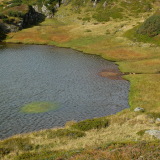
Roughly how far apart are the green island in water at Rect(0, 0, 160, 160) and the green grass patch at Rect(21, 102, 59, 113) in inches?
7.1

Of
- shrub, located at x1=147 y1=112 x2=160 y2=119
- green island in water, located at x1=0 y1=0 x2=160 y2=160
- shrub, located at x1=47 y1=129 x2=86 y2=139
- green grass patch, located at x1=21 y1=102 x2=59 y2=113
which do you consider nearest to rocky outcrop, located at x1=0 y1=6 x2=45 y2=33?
green island in water, located at x1=0 y1=0 x2=160 y2=160

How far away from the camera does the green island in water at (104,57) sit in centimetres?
2280

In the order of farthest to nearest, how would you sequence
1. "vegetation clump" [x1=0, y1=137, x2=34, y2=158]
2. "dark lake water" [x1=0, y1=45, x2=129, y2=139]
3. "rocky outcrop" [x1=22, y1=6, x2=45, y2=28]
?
1. "rocky outcrop" [x1=22, y1=6, x2=45, y2=28]
2. "dark lake water" [x1=0, y1=45, x2=129, y2=139]
3. "vegetation clump" [x1=0, y1=137, x2=34, y2=158]

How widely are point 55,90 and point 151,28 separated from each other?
65.8 m

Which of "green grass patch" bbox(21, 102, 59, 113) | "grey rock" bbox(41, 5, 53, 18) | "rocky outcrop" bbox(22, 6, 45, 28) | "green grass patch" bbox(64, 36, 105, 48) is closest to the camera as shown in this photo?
"green grass patch" bbox(21, 102, 59, 113)

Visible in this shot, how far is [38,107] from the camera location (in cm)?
4322

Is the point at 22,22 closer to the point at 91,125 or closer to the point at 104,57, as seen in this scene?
the point at 104,57

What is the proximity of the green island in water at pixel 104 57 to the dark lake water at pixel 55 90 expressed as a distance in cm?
302

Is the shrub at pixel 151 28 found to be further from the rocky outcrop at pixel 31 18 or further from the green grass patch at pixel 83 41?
the rocky outcrop at pixel 31 18

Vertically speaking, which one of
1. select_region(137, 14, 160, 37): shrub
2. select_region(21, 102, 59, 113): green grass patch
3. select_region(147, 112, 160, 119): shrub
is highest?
select_region(137, 14, 160, 37): shrub

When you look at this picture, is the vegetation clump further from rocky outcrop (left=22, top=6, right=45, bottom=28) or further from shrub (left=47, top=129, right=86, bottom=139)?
rocky outcrop (left=22, top=6, right=45, bottom=28)

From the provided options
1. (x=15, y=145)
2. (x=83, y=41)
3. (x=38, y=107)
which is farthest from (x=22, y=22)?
(x=15, y=145)

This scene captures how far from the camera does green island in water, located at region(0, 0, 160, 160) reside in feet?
74.8

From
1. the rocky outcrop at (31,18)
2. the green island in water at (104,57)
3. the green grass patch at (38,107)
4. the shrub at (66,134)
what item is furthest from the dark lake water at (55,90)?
the rocky outcrop at (31,18)
